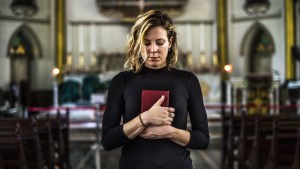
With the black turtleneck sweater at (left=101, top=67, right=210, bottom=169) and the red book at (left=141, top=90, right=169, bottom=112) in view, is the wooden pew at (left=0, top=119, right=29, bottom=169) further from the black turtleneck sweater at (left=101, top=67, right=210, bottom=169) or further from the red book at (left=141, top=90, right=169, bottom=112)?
the red book at (left=141, top=90, right=169, bottom=112)

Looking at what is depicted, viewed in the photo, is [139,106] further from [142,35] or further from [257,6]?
[257,6]

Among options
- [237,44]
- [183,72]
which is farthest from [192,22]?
[183,72]

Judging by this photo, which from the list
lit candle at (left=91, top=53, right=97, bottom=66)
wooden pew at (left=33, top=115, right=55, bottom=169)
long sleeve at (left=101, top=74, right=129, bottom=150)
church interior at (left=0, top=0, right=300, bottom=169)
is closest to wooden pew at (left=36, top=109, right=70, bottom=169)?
wooden pew at (left=33, top=115, right=55, bottom=169)

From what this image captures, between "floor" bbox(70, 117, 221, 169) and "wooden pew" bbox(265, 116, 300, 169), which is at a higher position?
"wooden pew" bbox(265, 116, 300, 169)

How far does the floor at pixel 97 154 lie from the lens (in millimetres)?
7266

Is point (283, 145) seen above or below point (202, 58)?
below

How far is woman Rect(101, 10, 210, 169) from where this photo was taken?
188 cm

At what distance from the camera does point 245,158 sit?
6.09 metres

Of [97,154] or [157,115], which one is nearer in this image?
[157,115]

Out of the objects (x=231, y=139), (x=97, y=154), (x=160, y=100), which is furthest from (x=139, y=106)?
(x=97, y=154)

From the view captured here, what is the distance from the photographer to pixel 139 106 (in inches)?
75.3

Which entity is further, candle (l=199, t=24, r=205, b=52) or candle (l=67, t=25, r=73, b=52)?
candle (l=199, t=24, r=205, b=52)

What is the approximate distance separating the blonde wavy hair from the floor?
5.14 metres

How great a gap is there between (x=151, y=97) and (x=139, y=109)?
0.09 m
